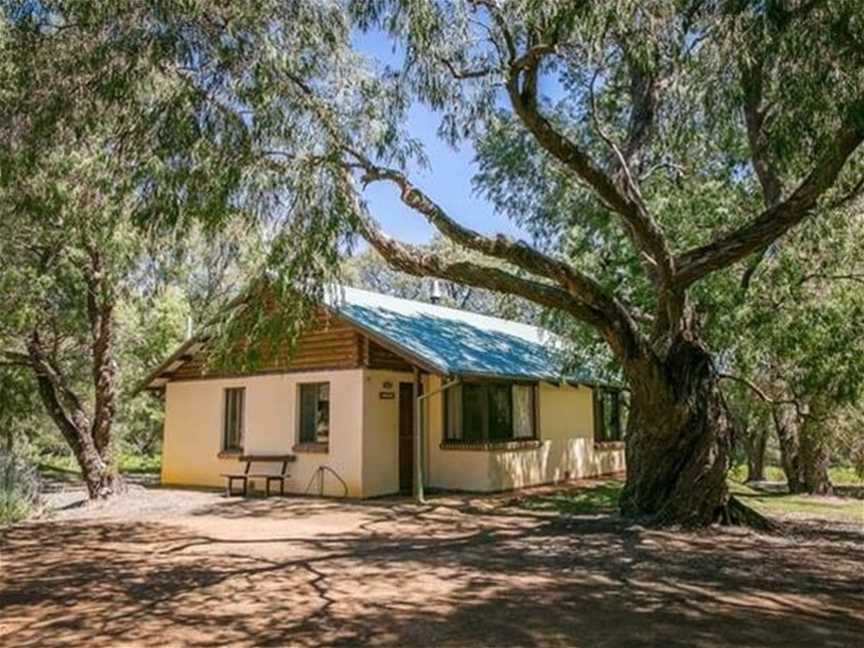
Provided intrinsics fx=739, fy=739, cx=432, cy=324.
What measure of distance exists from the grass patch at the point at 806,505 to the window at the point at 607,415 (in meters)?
4.08

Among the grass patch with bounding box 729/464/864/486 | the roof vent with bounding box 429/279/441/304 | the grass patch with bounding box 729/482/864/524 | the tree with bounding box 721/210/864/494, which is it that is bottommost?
the grass patch with bounding box 729/464/864/486

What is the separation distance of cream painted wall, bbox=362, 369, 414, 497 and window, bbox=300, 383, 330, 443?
98 cm

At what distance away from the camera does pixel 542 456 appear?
16500mm

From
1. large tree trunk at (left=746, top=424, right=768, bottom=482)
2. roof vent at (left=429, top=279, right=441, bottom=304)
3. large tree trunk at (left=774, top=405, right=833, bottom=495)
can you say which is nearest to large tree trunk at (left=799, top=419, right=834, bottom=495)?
large tree trunk at (left=774, top=405, right=833, bottom=495)

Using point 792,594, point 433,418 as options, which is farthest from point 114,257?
point 792,594

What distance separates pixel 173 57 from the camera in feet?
22.0

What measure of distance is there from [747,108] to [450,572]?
6069mm

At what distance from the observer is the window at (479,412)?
48.6ft

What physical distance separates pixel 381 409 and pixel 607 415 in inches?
335

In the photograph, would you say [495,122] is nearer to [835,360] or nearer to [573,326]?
[573,326]

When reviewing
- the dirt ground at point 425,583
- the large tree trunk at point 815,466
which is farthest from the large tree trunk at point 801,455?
the dirt ground at point 425,583

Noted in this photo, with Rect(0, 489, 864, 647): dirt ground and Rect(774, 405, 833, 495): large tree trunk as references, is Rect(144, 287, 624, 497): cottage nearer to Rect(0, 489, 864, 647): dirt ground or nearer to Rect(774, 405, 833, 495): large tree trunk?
Rect(0, 489, 864, 647): dirt ground

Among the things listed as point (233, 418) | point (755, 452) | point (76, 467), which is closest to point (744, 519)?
point (233, 418)

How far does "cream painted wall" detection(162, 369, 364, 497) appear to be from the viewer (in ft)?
44.8
